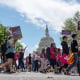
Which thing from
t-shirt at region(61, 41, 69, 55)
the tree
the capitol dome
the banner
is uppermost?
the capitol dome

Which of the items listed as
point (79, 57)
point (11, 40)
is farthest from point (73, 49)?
point (11, 40)

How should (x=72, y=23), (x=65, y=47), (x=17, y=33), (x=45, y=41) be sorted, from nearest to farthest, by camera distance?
1. (x=65, y=47)
2. (x=17, y=33)
3. (x=72, y=23)
4. (x=45, y=41)

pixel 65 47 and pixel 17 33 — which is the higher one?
pixel 17 33

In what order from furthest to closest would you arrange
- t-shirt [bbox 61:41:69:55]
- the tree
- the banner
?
the tree, the banner, t-shirt [bbox 61:41:69:55]

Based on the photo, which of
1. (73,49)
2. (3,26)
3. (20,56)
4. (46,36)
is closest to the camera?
(73,49)

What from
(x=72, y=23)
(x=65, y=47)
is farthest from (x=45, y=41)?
(x=65, y=47)

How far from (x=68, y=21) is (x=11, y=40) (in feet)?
121

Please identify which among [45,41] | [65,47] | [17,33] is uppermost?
[45,41]

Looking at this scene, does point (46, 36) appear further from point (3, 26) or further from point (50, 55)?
point (50, 55)

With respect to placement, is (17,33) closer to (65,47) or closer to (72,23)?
(65,47)

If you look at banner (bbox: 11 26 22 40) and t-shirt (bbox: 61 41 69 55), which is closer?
t-shirt (bbox: 61 41 69 55)

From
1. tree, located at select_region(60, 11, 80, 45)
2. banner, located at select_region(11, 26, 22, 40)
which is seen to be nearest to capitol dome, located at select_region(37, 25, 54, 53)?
tree, located at select_region(60, 11, 80, 45)

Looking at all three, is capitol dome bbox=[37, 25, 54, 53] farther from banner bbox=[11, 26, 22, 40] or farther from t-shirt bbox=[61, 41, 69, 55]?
t-shirt bbox=[61, 41, 69, 55]

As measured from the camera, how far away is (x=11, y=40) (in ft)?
31.3
